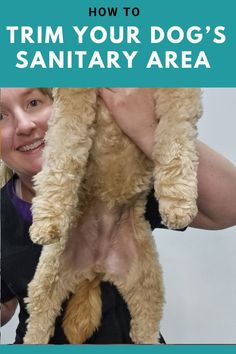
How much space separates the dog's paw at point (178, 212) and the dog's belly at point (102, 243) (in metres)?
0.19

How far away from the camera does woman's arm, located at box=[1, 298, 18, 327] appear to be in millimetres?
1224

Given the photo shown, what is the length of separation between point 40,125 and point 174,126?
1.03ft

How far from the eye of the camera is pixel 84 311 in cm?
106

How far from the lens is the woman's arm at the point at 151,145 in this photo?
0.96 meters

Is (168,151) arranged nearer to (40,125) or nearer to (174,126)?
(174,126)

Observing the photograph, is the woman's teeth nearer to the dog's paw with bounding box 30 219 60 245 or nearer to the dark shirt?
the dark shirt

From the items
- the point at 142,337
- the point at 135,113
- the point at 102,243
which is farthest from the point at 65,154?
the point at 142,337

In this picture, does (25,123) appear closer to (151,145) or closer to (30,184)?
(30,184)

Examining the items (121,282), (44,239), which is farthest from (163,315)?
(44,239)

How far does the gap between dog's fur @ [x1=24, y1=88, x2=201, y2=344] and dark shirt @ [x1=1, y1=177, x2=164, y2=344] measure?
→ 0.02 metres

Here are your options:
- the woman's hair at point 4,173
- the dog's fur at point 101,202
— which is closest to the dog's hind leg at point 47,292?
the dog's fur at point 101,202

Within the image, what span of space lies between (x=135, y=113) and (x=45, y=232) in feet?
0.97

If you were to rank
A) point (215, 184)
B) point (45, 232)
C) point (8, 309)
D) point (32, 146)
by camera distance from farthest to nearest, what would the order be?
point (8, 309) → point (32, 146) → point (215, 184) → point (45, 232)

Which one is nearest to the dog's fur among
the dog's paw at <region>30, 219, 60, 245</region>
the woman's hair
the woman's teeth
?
the dog's paw at <region>30, 219, 60, 245</region>
